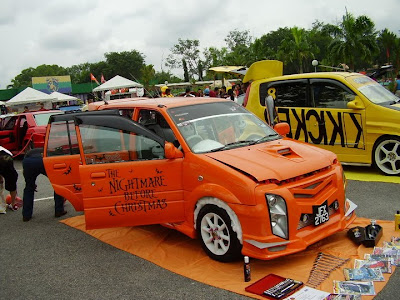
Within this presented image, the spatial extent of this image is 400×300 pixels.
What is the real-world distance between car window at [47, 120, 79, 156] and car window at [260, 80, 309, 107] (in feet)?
15.6

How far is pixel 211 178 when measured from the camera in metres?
4.58

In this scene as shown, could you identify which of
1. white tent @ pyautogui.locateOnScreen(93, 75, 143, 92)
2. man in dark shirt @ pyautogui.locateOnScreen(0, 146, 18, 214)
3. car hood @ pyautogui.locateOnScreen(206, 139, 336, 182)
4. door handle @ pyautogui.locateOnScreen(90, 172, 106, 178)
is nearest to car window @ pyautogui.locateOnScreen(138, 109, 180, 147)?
car hood @ pyautogui.locateOnScreen(206, 139, 336, 182)

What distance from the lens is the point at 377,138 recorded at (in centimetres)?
790

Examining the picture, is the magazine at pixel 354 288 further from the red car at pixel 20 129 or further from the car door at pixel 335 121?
the red car at pixel 20 129

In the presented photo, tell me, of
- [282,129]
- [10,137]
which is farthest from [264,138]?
[10,137]

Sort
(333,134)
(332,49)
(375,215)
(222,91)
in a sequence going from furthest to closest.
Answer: (332,49) < (222,91) < (333,134) < (375,215)

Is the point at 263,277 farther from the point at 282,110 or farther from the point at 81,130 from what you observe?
the point at 282,110

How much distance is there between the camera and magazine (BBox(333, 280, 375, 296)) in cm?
377

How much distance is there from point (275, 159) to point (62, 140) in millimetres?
3278

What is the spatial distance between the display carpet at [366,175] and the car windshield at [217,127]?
3034 mm

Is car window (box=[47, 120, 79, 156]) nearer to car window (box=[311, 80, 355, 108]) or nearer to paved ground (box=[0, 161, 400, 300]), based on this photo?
paved ground (box=[0, 161, 400, 300])

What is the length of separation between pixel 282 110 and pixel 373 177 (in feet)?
7.70

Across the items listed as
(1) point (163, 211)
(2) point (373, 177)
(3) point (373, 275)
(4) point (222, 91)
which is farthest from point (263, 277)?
(4) point (222, 91)

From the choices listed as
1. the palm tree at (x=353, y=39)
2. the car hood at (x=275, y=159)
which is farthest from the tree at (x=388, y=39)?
the car hood at (x=275, y=159)
